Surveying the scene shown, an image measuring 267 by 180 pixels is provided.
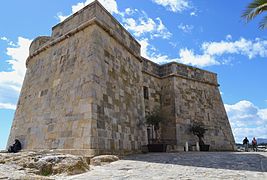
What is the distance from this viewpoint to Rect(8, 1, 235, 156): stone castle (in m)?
7.23

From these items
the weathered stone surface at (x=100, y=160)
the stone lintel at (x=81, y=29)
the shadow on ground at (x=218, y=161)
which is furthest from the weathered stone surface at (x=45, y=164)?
the stone lintel at (x=81, y=29)

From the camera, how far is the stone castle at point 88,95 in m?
7.23

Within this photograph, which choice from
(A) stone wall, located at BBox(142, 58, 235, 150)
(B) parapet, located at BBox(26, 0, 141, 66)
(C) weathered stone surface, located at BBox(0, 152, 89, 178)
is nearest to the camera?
(C) weathered stone surface, located at BBox(0, 152, 89, 178)

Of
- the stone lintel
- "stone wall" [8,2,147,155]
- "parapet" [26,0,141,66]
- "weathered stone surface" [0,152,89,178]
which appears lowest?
"weathered stone surface" [0,152,89,178]

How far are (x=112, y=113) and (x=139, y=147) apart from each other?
212cm

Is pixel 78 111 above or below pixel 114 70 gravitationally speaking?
below

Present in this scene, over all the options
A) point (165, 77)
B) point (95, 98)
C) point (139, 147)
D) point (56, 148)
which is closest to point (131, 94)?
point (139, 147)

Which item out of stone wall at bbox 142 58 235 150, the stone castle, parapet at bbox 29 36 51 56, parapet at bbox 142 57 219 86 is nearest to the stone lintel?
the stone castle

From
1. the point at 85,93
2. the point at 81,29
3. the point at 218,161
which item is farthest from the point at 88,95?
the point at 218,161

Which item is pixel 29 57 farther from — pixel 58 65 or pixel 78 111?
pixel 78 111

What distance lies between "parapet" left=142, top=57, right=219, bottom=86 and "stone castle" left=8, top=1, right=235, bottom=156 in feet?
2.72

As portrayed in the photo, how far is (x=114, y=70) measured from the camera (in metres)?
8.84

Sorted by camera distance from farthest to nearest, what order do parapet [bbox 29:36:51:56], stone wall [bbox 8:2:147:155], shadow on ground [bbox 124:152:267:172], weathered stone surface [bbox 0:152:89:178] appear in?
parapet [bbox 29:36:51:56], stone wall [bbox 8:2:147:155], shadow on ground [bbox 124:152:267:172], weathered stone surface [bbox 0:152:89:178]

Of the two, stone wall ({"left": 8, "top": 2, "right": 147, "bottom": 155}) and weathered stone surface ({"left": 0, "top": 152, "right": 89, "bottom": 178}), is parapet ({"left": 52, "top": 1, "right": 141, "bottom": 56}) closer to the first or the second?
stone wall ({"left": 8, "top": 2, "right": 147, "bottom": 155})
